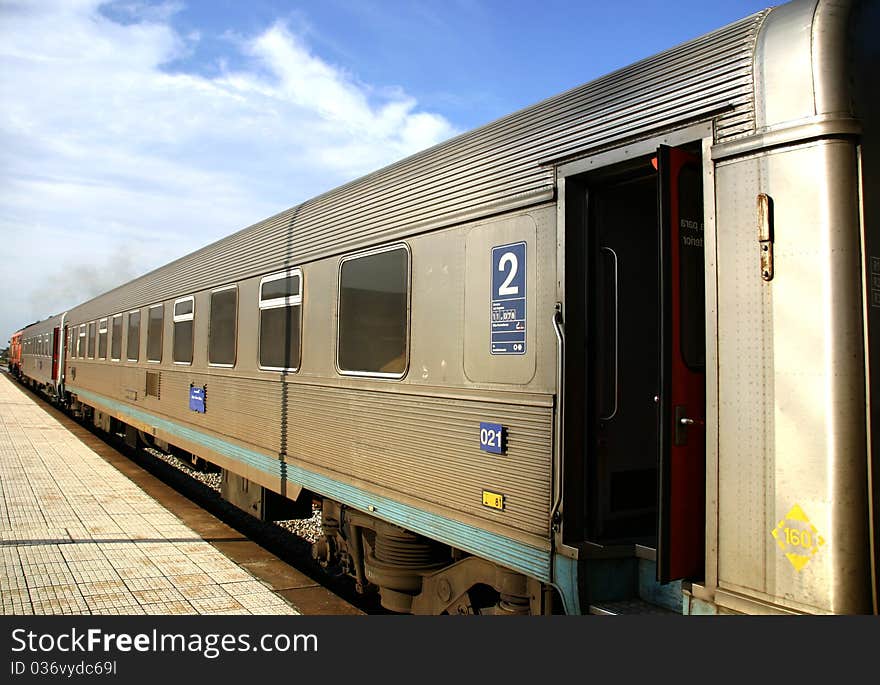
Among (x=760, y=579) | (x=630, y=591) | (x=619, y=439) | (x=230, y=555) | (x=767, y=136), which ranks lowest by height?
(x=230, y=555)

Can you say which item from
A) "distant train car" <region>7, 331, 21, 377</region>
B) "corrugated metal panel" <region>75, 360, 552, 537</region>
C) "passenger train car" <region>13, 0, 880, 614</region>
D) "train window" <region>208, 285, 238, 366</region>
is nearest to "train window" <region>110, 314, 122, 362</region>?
"train window" <region>208, 285, 238, 366</region>

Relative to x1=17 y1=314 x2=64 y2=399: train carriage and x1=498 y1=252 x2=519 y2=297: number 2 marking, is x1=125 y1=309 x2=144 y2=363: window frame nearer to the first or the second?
x1=498 y1=252 x2=519 y2=297: number 2 marking

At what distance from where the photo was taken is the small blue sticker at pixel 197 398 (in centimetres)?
885

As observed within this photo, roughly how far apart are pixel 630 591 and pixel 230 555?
14.3ft

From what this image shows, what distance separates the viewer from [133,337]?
12.9 metres

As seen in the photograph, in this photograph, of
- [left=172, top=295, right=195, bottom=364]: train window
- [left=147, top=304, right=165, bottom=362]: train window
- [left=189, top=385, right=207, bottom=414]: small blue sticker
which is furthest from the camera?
[left=147, top=304, right=165, bottom=362]: train window

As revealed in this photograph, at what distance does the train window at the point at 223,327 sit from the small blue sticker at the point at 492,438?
15.3 ft

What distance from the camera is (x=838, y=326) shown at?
2.58 m

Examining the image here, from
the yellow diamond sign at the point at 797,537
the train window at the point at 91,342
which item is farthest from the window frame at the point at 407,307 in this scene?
the train window at the point at 91,342

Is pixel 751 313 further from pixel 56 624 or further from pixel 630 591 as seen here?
pixel 56 624

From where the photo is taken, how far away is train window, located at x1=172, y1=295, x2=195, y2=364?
9.61 m

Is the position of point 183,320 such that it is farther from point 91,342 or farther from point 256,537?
point 91,342

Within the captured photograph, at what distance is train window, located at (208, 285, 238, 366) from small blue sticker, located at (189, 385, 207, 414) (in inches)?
17.7

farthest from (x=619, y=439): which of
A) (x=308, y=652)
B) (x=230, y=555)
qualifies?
(x=230, y=555)
